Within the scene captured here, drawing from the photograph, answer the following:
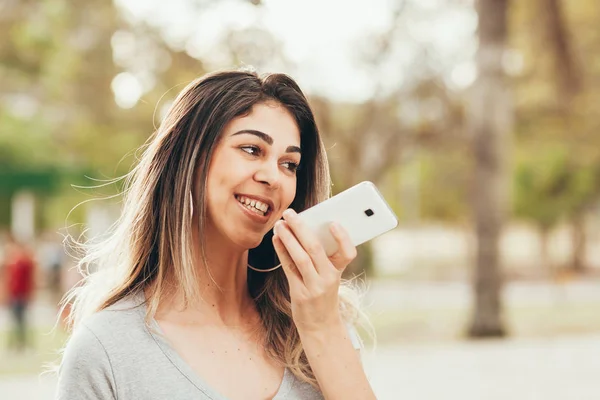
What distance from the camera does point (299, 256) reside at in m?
1.77

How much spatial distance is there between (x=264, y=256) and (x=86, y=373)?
0.70 m

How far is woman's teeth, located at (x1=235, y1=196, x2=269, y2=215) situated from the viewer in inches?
77.2

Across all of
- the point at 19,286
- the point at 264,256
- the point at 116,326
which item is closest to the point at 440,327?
the point at 19,286

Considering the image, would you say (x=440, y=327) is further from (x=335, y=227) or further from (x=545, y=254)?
(x=545, y=254)

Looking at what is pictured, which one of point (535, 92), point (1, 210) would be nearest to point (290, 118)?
point (535, 92)

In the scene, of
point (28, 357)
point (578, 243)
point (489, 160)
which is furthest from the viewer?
point (578, 243)

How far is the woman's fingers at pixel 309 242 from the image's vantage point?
1.78 metres

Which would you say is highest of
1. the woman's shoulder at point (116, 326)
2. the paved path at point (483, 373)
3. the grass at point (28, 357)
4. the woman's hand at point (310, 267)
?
the woman's hand at point (310, 267)

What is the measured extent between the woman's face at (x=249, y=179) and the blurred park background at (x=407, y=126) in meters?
3.61

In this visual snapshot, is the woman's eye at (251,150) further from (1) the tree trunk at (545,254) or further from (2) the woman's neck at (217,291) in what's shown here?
(1) the tree trunk at (545,254)

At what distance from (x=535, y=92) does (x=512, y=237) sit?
45.1m

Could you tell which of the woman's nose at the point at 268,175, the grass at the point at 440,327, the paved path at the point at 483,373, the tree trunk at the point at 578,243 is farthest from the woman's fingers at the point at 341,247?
the tree trunk at the point at 578,243

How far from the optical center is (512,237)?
6725 centimetres

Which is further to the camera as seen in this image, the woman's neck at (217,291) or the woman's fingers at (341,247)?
the woman's neck at (217,291)
